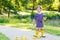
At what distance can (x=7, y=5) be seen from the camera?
36.8m

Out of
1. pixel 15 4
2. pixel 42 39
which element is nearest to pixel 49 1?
pixel 15 4

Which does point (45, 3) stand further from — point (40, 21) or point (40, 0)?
point (40, 21)

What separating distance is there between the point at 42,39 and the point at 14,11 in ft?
84.0

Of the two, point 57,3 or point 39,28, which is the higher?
point 39,28

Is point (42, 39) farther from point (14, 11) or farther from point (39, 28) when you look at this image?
Result: point (14, 11)

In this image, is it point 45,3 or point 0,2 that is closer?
point 0,2

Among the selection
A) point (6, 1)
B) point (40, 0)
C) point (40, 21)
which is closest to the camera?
point (40, 21)

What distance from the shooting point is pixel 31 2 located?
45.2 meters

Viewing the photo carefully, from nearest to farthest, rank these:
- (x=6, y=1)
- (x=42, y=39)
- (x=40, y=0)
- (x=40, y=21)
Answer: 1. (x=40, y=21)
2. (x=42, y=39)
3. (x=6, y=1)
4. (x=40, y=0)

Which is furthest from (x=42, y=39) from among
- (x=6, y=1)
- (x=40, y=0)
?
(x=40, y=0)

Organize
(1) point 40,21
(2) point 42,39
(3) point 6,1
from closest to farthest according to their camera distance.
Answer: (1) point 40,21
(2) point 42,39
(3) point 6,1

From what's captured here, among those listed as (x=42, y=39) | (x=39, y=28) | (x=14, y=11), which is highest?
(x=39, y=28)

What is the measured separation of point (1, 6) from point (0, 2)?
108 cm

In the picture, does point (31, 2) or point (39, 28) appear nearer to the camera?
point (39, 28)
